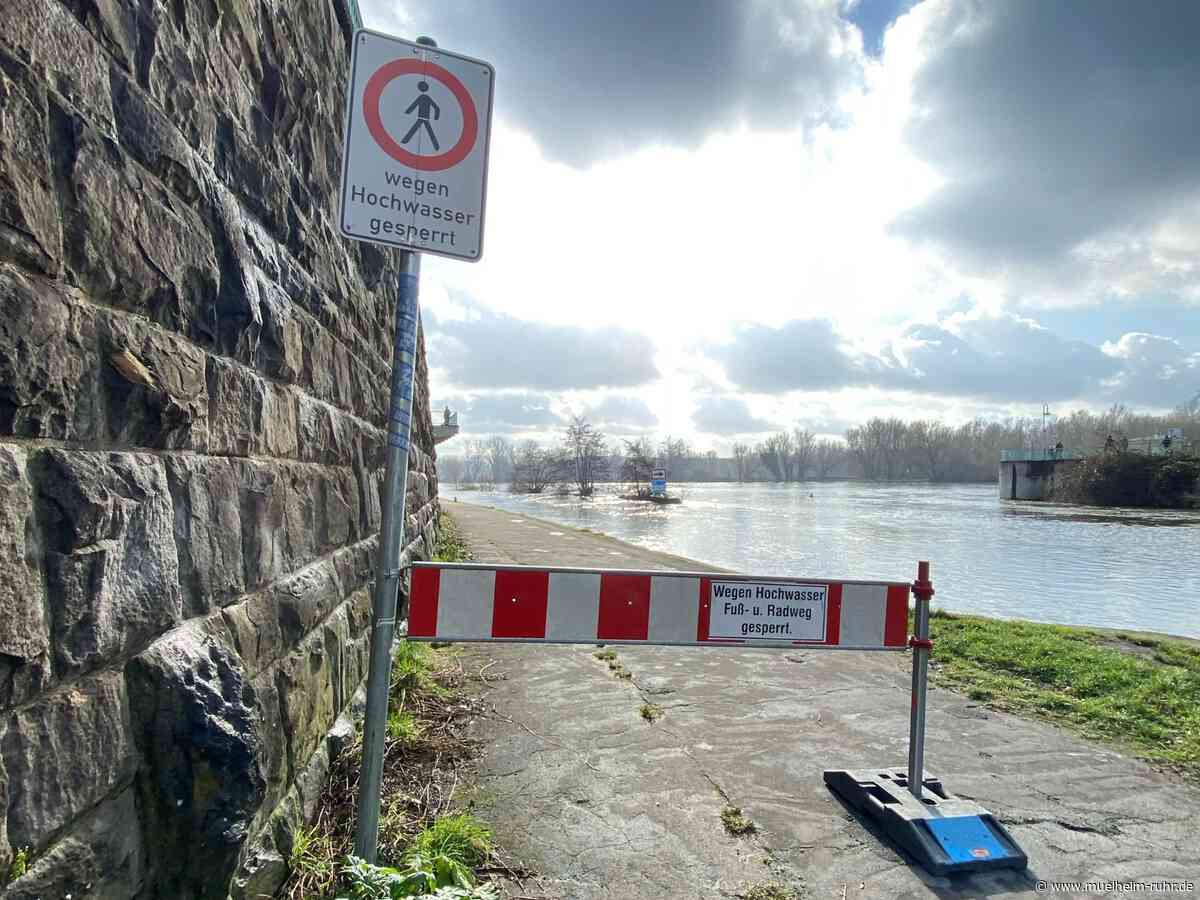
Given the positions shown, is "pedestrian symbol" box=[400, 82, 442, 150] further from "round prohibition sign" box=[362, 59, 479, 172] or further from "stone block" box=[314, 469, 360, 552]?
"stone block" box=[314, 469, 360, 552]

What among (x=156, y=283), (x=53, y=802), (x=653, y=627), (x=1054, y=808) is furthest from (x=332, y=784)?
Answer: (x=1054, y=808)

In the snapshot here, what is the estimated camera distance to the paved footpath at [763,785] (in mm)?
2836

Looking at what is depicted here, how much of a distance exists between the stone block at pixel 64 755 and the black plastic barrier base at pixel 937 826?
Answer: 2.85m

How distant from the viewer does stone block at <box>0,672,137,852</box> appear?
4.06 ft

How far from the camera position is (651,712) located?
15.1ft

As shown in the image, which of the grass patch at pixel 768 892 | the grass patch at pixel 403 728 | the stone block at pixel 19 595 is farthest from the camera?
the grass patch at pixel 403 728

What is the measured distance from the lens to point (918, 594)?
3.32m

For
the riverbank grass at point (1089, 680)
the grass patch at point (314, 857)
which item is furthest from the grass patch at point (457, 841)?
the riverbank grass at point (1089, 680)

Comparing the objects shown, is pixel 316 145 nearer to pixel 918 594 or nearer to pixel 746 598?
pixel 746 598

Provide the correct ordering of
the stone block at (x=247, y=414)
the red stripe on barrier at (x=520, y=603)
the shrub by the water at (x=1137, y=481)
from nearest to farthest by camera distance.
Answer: the stone block at (x=247, y=414) < the red stripe on barrier at (x=520, y=603) < the shrub by the water at (x=1137, y=481)

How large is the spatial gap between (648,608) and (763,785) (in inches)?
48.1

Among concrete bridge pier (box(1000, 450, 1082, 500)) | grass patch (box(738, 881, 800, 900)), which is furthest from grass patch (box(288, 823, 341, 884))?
concrete bridge pier (box(1000, 450, 1082, 500))

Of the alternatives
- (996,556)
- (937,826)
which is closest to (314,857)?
(937,826)

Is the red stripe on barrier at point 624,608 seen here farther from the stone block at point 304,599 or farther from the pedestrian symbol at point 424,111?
the pedestrian symbol at point 424,111
